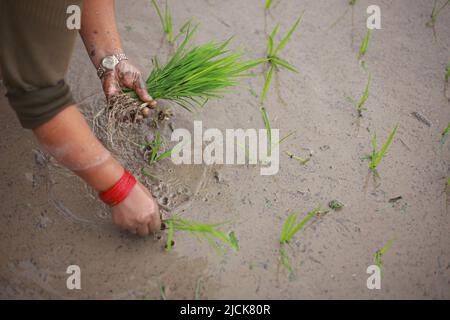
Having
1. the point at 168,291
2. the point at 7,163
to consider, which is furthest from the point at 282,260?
the point at 7,163

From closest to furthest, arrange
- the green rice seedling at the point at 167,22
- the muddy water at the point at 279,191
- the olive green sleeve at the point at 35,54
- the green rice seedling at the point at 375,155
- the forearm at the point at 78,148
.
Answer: the olive green sleeve at the point at 35,54
the forearm at the point at 78,148
the muddy water at the point at 279,191
the green rice seedling at the point at 375,155
the green rice seedling at the point at 167,22

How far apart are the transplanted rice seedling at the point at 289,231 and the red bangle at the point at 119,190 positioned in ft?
1.70

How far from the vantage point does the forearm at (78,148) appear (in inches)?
44.1

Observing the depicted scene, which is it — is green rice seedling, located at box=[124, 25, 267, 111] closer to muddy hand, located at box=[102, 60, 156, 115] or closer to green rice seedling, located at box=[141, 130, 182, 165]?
muddy hand, located at box=[102, 60, 156, 115]

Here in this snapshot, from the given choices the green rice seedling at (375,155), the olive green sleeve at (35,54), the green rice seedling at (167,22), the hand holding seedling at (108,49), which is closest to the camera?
the olive green sleeve at (35,54)

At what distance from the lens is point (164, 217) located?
151 cm

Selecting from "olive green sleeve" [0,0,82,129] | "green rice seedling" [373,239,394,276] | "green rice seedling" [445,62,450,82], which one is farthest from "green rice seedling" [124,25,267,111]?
"green rice seedling" [445,62,450,82]

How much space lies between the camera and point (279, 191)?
161 centimetres

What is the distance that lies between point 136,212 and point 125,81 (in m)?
0.49

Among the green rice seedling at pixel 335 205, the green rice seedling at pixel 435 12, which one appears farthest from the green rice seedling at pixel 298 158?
the green rice seedling at pixel 435 12

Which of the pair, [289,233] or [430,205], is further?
[430,205]

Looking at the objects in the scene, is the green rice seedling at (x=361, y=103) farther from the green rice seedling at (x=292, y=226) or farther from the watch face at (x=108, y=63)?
the watch face at (x=108, y=63)

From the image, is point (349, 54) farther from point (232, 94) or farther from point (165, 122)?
point (165, 122)

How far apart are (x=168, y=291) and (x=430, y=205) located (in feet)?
3.22
